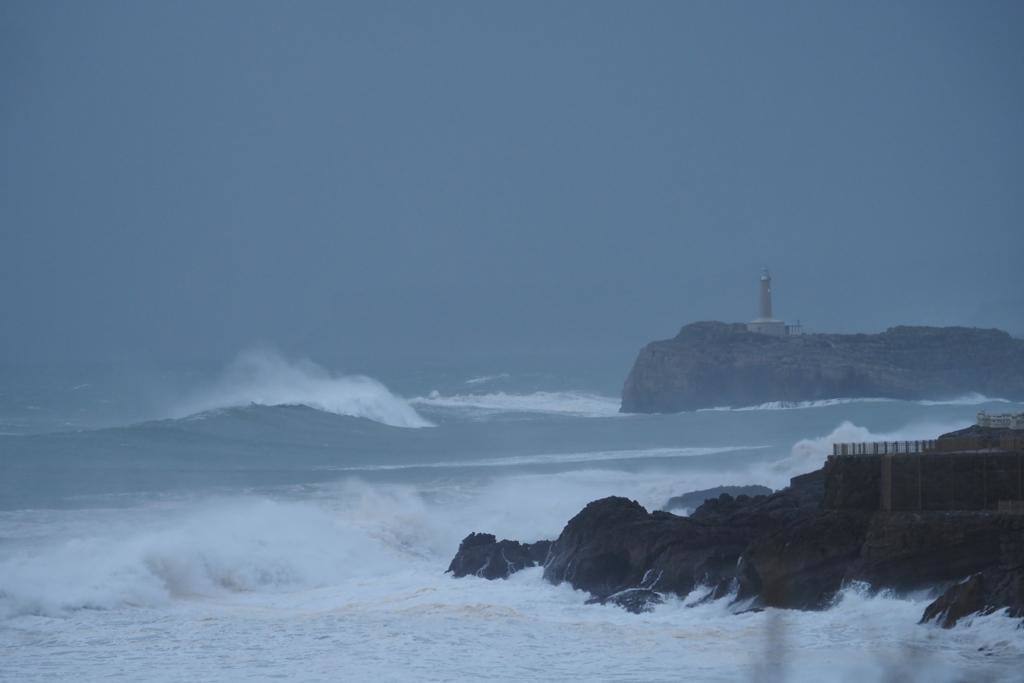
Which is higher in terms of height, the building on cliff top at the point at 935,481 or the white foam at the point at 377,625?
the building on cliff top at the point at 935,481

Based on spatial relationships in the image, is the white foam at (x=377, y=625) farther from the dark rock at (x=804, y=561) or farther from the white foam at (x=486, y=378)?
the white foam at (x=486, y=378)

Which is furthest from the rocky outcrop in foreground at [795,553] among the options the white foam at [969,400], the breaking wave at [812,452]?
the white foam at [969,400]

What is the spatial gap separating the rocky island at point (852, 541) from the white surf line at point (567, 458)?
19683mm

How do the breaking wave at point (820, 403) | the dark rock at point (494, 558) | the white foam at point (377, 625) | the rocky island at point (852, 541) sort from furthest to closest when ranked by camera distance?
the breaking wave at point (820, 403), the dark rock at point (494, 558), the rocky island at point (852, 541), the white foam at point (377, 625)

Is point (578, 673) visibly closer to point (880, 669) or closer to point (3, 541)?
point (880, 669)

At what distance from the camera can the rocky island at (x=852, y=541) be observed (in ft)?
60.3

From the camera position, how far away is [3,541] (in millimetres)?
26219

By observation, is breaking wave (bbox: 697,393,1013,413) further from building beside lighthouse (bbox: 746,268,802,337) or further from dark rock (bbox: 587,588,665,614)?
dark rock (bbox: 587,588,665,614)

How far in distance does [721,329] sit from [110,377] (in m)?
39.3

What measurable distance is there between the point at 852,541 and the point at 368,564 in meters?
9.57

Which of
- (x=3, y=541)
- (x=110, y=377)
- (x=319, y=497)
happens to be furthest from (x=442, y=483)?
(x=110, y=377)

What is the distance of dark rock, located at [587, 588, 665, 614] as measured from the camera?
65.3 feet

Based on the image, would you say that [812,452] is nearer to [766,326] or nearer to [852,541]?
[852,541]

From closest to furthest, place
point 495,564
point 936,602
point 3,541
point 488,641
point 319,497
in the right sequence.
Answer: point 936,602
point 488,641
point 495,564
point 3,541
point 319,497
